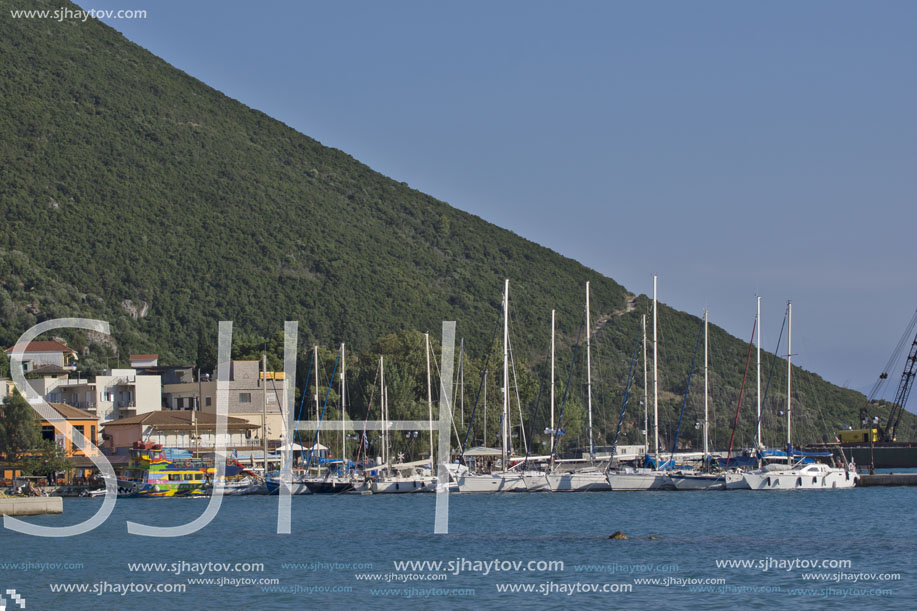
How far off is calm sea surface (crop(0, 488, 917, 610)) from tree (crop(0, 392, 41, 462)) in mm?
18567

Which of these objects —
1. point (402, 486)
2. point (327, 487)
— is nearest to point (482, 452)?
point (402, 486)

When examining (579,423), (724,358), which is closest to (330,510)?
(579,423)

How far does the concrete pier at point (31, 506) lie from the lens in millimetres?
54094

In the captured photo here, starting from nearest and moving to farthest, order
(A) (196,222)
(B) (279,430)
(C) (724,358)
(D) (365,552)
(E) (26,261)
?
(D) (365,552), (B) (279,430), (E) (26,261), (C) (724,358), (A) (196,222)

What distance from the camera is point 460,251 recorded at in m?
191

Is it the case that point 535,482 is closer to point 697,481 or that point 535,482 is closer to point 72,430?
point 697,481

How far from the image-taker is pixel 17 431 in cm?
7675

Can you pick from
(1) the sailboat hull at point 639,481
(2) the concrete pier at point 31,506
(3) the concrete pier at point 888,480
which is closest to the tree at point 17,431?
(2) the concrete pier at point 31,506

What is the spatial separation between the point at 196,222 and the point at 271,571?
428 ft

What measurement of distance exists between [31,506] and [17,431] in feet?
74.7

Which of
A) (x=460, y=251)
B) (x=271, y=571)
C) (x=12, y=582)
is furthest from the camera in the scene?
(x=460, y=251)

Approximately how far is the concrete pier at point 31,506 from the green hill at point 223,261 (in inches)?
1876

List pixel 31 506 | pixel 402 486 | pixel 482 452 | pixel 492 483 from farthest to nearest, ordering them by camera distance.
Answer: pixel 482 452
pixel 402 486
pixel 492 483
pixel 31 506

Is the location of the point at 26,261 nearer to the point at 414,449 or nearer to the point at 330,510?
the point at 414,449
